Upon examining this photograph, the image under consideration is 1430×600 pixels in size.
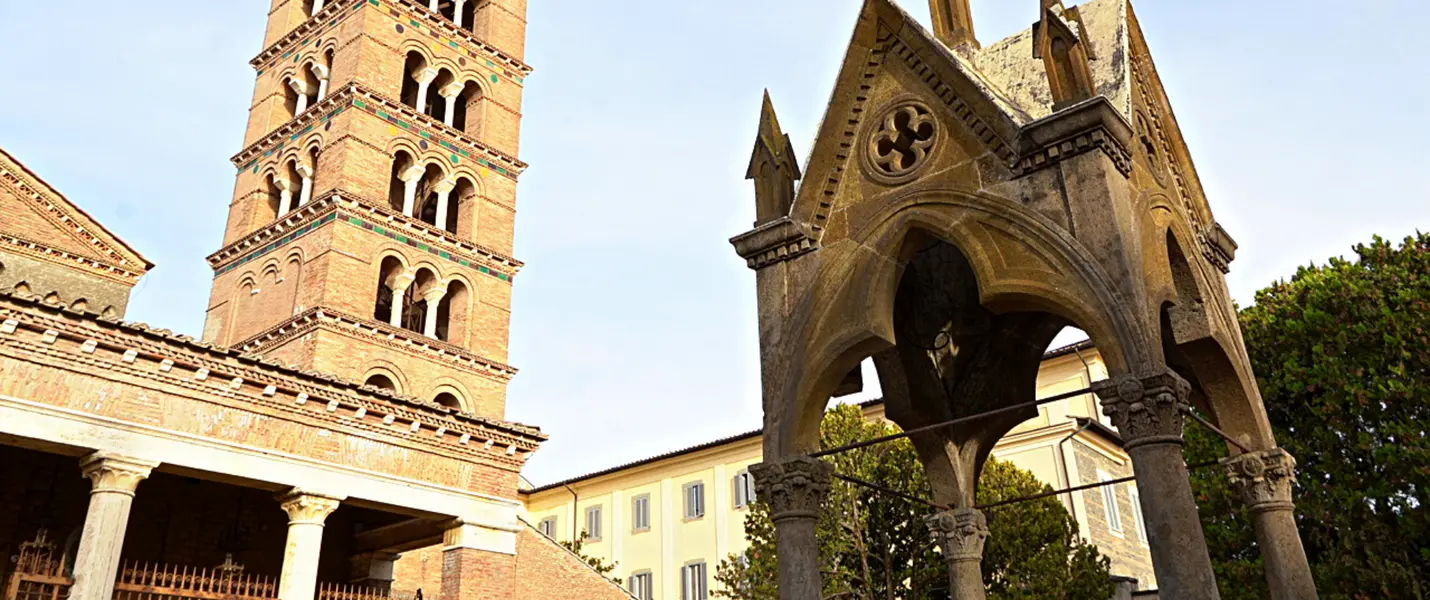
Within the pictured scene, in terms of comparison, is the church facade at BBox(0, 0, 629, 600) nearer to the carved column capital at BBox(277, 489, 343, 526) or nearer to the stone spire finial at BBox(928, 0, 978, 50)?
the carved column capital at BBox(277, 489, 343, 526)

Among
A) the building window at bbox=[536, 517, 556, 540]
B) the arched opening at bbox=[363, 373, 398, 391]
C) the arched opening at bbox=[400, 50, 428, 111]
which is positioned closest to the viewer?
the arched opening at bbox=[363, 373, 398, 391]

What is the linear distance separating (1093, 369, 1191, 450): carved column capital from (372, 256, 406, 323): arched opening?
796 inches

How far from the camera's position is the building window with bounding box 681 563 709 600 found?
35.7 metres

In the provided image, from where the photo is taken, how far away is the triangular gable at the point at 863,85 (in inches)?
280

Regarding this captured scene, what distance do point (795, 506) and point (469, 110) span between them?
74.5 ft

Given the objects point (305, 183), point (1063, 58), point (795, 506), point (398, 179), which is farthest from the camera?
point (398, 179)

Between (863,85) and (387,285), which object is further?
(387,285)

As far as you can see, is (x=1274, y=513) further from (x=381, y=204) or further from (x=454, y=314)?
(x=381, y=204)

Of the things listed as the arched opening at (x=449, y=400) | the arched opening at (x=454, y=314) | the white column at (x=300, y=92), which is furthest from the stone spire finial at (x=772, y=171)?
the white column at (x=300, y=92)

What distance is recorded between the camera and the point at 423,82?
86.1 feet

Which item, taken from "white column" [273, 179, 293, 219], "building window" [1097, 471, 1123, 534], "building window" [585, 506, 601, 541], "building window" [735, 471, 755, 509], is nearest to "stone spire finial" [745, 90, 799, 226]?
"white column" [273, 179, 293, 219]

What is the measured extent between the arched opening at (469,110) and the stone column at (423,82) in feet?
3.28

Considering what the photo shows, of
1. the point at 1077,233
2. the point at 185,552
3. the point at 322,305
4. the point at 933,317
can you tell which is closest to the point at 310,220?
the point at 322,305

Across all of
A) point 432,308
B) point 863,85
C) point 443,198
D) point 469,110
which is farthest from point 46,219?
point 863,85
